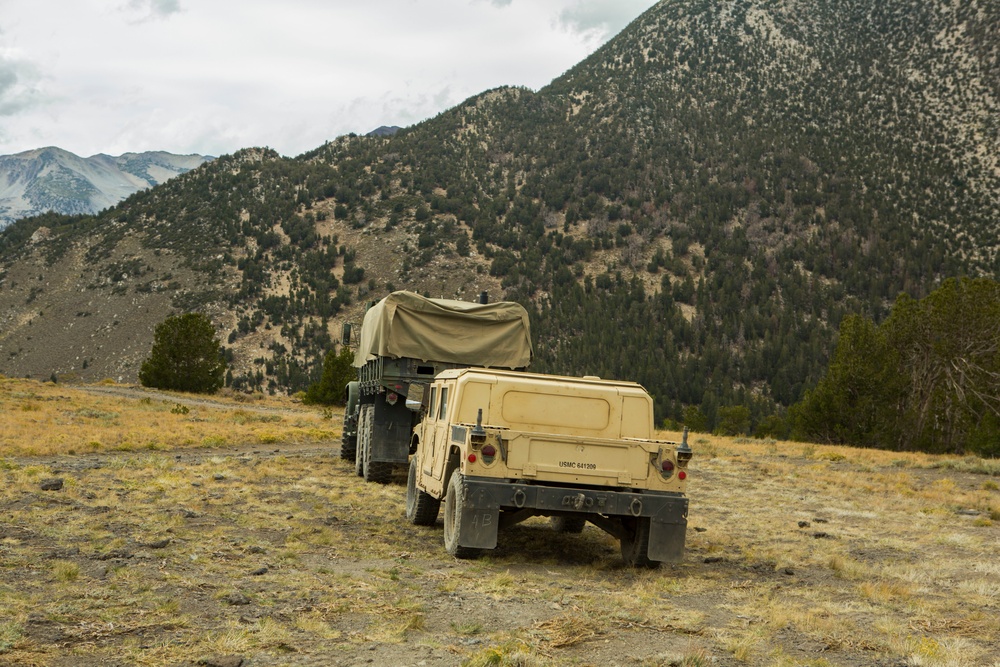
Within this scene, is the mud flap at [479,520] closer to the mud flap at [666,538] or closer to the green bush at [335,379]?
the mud flap at [666,538]

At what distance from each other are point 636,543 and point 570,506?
1.16 meters

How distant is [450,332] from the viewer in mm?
18078

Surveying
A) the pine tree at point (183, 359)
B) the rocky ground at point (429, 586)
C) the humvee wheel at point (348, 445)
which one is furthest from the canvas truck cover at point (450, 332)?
the pine tree at point (183, 359)

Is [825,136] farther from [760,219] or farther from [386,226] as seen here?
[386,226]

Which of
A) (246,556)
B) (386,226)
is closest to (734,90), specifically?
(386,226)

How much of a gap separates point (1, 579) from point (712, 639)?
20.0 feet

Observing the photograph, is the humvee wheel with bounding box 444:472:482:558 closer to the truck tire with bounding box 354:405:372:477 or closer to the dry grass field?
the dry grass field

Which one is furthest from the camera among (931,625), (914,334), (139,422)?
(914,334)

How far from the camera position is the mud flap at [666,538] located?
33.1ft

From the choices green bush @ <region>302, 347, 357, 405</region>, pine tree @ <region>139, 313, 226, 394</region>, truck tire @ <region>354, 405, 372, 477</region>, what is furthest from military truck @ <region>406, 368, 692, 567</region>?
pine tree @ <region>139, 313, 226, 394</region>

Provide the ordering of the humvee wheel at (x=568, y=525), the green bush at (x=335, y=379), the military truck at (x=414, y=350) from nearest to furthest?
the humvee wheel at (x=568, y=525) < the military truck at (x=414, y=350) < the green bush at (x=335, y=379)

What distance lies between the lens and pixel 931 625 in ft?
25.8

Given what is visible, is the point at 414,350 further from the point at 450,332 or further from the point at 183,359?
the point at 183,359

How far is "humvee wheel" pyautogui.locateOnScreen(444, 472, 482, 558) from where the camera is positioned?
10023 millimetres
